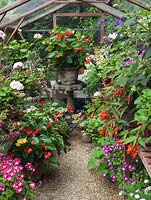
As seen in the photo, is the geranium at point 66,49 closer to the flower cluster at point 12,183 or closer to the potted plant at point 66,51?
the potted plant at point 66,51

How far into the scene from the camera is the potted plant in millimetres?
4195

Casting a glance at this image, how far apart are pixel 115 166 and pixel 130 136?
1.05m

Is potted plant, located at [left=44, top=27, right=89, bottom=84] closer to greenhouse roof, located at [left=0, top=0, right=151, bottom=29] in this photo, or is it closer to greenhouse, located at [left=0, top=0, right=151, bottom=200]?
greenhouse, located at [left=0, top=0, right=151, bottom=200]

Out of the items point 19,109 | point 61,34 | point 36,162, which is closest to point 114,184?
point 36,162

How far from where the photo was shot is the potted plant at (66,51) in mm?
4195

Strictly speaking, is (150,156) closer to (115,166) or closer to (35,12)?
(115,166)

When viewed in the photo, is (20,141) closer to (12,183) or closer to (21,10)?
(12,183)

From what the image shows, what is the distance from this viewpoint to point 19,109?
2846mm

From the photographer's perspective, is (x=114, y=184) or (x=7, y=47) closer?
(x=114, y=184)

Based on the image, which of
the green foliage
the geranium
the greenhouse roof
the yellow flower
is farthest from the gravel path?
the greenhouse roof

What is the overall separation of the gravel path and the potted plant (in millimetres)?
1327

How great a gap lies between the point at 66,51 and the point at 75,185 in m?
1.91

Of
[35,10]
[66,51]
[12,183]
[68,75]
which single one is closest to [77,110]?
[68,75]

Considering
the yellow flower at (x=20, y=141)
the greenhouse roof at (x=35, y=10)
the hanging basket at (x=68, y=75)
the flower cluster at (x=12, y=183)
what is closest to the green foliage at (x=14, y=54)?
the hanging basket at (x=68, y=75)
